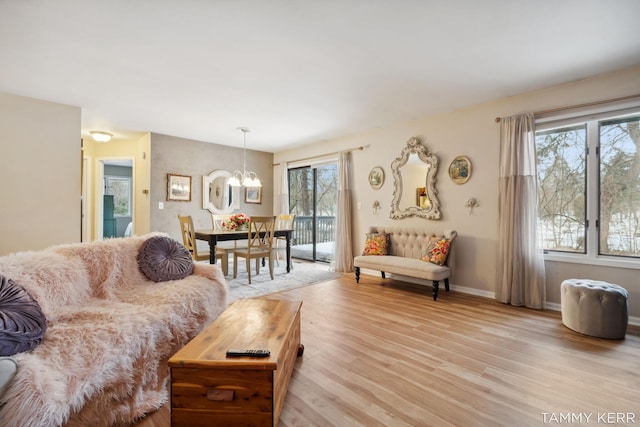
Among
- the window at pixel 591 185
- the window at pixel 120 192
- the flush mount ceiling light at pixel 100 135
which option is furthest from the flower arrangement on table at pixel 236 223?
the window at pixel 120 192

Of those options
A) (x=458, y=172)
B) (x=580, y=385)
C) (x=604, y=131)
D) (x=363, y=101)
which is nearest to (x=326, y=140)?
(x=363, y=101)

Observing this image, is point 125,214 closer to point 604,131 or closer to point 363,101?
point 363,101

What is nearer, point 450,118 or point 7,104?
point 7,104

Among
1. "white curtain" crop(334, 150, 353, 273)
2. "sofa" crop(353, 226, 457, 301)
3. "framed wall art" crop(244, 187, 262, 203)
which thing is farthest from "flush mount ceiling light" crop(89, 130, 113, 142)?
"sofa" crop(353, 226, 457, 301)

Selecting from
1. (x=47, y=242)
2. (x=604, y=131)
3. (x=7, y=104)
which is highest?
(x=7, y=104)

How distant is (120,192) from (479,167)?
8823 millimetres

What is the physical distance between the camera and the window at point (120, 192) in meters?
7.96

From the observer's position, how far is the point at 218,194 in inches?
238

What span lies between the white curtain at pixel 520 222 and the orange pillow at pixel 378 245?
1.52 meters

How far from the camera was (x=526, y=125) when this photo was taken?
3.36m

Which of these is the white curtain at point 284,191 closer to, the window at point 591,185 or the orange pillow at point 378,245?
the orange pillow at point 378,245

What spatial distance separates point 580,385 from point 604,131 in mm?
2688

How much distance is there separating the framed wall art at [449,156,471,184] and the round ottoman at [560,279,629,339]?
1731 mm

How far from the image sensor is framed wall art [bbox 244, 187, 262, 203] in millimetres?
6523
